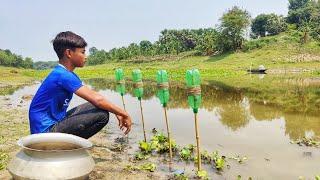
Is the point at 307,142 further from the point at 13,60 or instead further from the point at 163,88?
the point at 13,60

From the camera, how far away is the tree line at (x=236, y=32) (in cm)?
6844

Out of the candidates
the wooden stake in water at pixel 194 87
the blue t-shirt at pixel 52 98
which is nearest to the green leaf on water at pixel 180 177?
the wooden stake in water at pixel 194 87

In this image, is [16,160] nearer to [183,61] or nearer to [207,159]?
[207,159]

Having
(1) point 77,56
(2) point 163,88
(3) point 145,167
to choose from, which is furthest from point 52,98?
(2) point 163,88

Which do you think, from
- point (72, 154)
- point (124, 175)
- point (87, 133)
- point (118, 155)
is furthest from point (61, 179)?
point (118, 155)

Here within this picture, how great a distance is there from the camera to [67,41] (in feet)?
17.6

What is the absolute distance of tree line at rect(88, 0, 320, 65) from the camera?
6844 cm

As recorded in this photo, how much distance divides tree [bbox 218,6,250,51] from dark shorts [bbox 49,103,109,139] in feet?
210

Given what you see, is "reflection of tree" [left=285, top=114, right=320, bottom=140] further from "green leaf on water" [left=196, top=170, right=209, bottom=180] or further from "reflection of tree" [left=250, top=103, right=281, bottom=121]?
"green leaf on water" [left=196, top=170, right=209, bottom=180]

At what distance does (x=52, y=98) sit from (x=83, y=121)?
58 cm

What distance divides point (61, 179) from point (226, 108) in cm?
1271

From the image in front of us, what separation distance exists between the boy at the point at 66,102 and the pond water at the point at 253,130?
2.17 metres

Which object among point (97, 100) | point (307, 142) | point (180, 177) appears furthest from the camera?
point (307, 142)

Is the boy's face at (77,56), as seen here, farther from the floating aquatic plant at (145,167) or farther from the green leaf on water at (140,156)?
the green leaf on water at (140,156)
